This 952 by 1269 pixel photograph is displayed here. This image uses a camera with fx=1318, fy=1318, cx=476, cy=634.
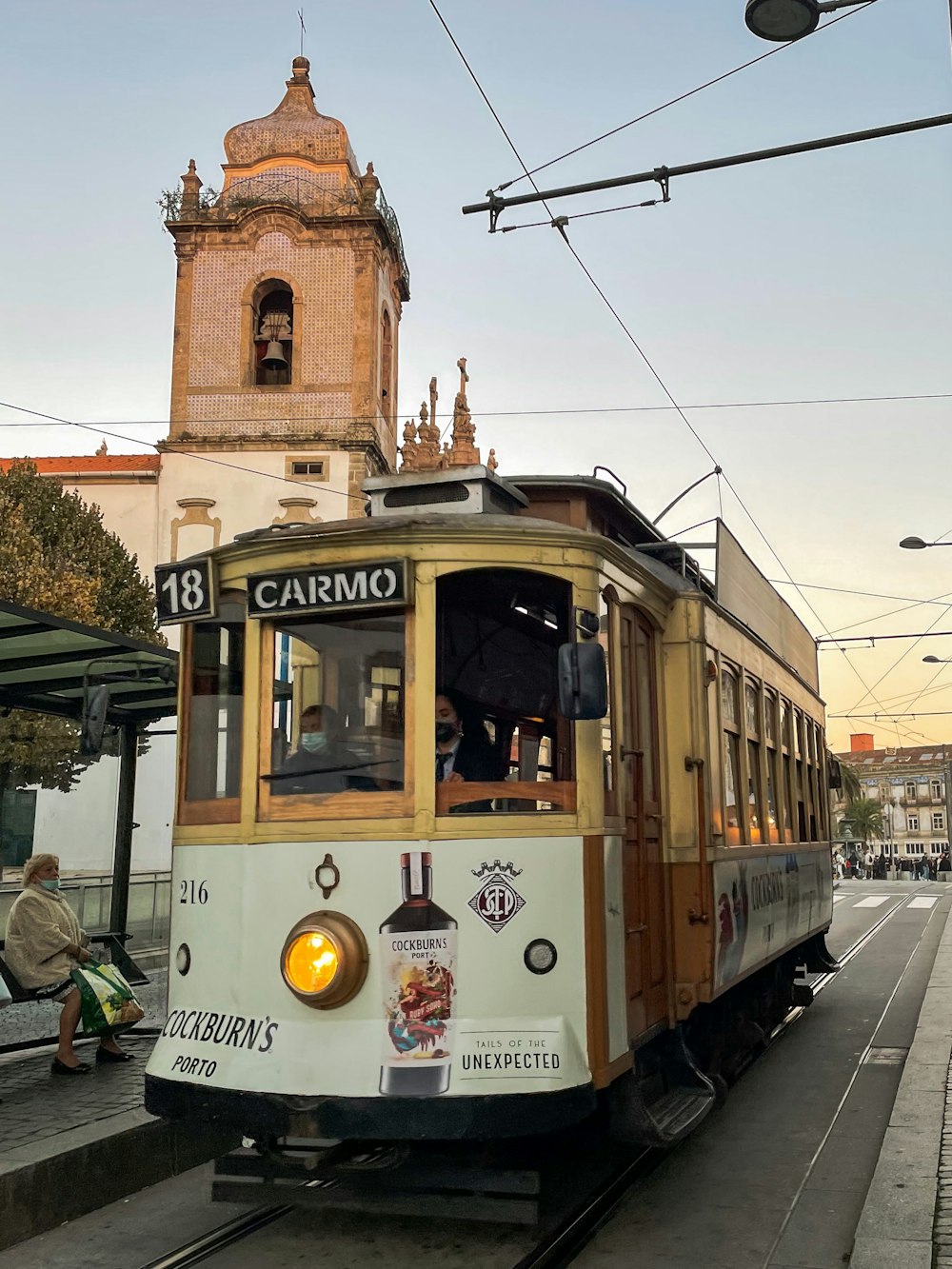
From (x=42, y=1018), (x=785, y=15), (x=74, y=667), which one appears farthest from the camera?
(x=42, y=1018)

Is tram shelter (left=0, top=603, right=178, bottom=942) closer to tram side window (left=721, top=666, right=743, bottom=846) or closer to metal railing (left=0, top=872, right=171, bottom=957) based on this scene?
tram side window (left=721, top=666, right=743, bottom=846)

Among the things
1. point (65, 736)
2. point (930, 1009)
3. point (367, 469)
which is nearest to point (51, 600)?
point (65, 736)

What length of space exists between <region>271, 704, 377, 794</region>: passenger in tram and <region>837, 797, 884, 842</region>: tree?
106287 millimetres

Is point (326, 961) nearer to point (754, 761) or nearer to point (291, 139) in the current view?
point (754, 761)

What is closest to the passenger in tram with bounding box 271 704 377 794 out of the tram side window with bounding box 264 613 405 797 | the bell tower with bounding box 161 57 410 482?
the tram side window with bounding box 264 613 405 797

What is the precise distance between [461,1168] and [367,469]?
3076 cm

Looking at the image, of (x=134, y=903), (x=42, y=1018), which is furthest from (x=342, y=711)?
(x=134, y=903)

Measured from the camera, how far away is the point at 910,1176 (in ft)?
19.3

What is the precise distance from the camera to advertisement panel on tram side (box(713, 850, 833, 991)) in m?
7.14

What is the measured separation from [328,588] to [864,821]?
4548 inches

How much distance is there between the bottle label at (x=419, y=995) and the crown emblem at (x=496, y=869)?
0.86 feet

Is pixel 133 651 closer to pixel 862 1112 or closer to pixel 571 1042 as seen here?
pixel 571 1042

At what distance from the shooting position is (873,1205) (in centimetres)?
551

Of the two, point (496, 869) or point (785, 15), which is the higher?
point (785, 15)
